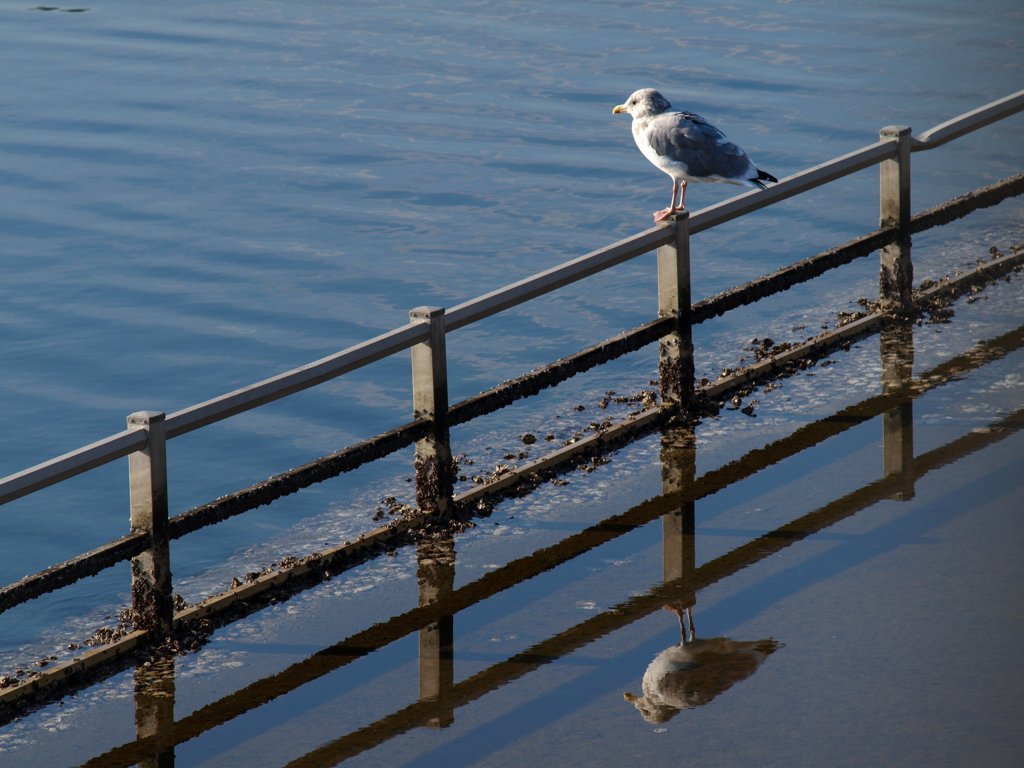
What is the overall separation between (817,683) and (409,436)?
7.39 ft

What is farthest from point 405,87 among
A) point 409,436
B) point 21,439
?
point 409,436

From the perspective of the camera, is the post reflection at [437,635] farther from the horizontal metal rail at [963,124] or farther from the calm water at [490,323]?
the horizontal metal rail at [963,124]

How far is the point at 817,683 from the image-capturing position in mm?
4969

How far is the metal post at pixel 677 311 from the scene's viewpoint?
740 cm

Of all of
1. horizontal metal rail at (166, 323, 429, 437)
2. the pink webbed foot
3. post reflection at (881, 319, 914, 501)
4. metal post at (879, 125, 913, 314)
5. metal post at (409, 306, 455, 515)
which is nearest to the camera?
horizontal metal rail at (166, 323, 429, 437)

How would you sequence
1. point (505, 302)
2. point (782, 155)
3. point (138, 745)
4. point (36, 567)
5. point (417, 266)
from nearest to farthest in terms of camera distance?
point (138, 745)
point (505, 302)
point (36, 567)
point (417, 266)
point (782, 155)

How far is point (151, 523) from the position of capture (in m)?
5.42

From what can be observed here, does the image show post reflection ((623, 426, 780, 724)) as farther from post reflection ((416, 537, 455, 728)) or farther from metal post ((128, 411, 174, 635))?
metal post ((128, 411, 174, 635))

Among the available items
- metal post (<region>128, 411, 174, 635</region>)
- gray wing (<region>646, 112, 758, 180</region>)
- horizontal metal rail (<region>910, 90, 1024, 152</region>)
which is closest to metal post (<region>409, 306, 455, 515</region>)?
metal post (<region>128, 411, 174, 635</region>)

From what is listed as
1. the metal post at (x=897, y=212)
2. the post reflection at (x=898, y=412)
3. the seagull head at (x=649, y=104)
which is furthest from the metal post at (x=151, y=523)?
the metal post at (x=897, y=212)

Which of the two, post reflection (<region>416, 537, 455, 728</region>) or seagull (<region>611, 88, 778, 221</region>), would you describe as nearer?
post reflection (<region>416, 537, 455, 728</region>)

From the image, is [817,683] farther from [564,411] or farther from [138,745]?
[564,411]

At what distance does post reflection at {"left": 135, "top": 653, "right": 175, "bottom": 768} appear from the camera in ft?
15.8

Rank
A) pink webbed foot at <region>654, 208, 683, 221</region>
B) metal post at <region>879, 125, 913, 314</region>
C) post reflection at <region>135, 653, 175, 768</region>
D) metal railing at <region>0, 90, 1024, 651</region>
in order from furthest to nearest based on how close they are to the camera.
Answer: metal post at <region>879, 125, 913, 314</region> < pink webbed foot at <region>654, 208, 683, 221</region> < metal railing at <region>0, 90, 1024, 651</region> < post reflection at <region>135, 653, 175, 768</region>
